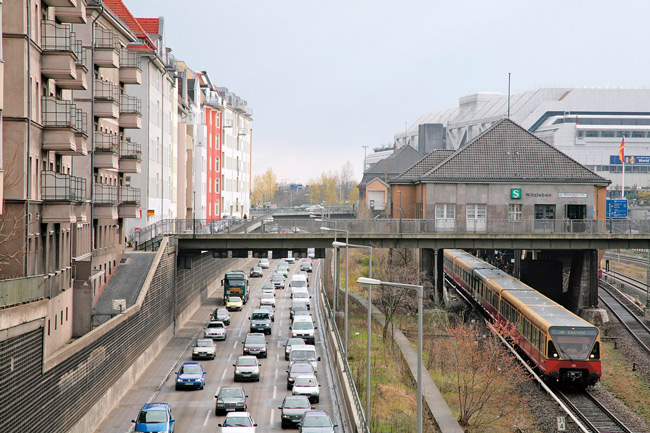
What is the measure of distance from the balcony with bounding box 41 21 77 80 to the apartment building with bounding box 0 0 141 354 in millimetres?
40

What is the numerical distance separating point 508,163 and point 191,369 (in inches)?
1282

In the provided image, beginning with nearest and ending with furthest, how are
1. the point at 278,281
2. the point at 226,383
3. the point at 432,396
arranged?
the point at 432,396
the point at 226,383
the point at 278,281

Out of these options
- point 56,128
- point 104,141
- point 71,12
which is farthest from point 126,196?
point 56,128

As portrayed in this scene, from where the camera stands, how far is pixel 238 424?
30.6 m

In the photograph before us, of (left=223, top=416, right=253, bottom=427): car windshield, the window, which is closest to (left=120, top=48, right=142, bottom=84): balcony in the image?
(left=223, top=416, right=253, bottom=427): car windshield

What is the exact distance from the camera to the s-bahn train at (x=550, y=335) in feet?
122

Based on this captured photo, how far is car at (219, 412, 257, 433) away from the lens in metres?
30.2

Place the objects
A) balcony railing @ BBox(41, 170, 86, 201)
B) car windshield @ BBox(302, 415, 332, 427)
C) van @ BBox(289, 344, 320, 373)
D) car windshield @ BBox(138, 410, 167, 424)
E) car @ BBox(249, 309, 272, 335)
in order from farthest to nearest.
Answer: car @ BBox(249, 309, 272, 335) → van @ BBox(289, 344, 320, 373) → balcony railing @ BBox(41, 170, 86, 201) → car windshield @ BBox(138, 410, 167, 424) → car windshield @ BBox(302, 415, 332, 427)

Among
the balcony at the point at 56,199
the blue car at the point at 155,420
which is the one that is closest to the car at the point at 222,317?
the balcony at the point at 56,199

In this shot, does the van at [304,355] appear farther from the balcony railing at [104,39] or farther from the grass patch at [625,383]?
the balcony railing at [104,39]

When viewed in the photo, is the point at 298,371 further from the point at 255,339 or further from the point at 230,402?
the point at 255,339

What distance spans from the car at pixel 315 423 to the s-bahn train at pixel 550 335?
39.8 feet

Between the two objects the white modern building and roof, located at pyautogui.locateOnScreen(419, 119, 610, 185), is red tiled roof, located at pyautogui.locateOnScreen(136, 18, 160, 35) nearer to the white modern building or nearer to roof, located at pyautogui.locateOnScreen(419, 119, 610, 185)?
roof, located at pyautogui.locateOnScreen(419, 119, 610, 185)

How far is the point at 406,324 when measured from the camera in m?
60.6
